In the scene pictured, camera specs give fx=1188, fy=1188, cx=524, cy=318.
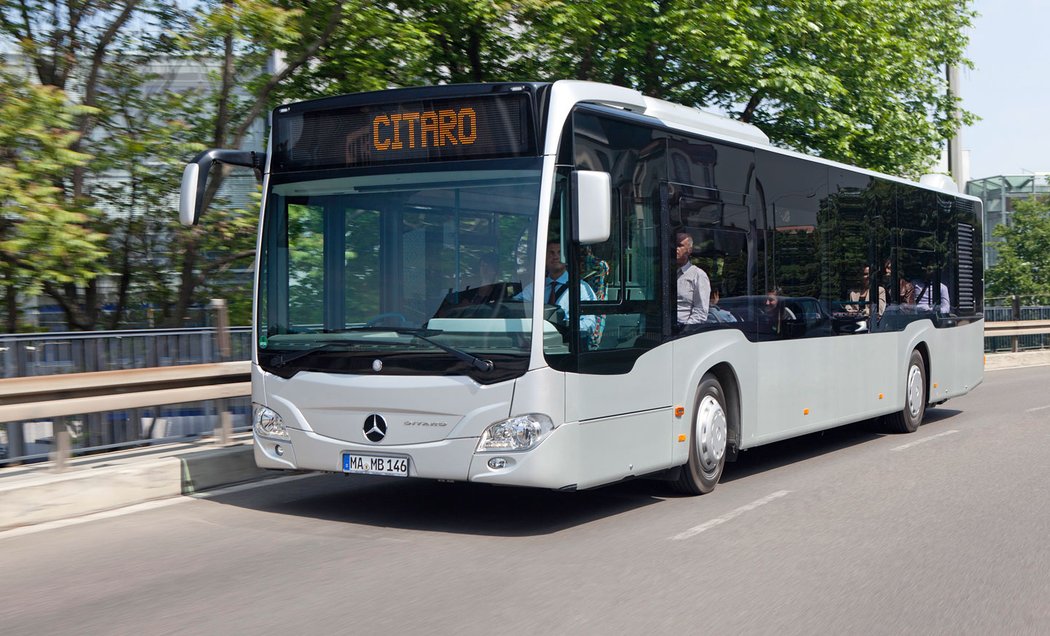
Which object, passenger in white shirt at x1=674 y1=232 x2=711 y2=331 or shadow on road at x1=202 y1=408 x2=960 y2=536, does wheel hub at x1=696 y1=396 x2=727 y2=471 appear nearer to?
shadow on road at x1=202 y1=408 x2=960 y2=536

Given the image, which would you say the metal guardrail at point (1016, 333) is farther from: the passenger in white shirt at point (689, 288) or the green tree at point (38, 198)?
the green tree at point (38, 198)

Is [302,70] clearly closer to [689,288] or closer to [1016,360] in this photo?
[689,288]

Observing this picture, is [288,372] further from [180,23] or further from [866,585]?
[180,23]

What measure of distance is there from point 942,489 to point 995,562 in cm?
274

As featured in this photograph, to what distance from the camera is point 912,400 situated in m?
13.8

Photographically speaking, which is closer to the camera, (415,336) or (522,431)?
(522,431)

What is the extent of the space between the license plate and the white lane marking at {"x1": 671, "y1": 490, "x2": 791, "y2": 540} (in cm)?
179

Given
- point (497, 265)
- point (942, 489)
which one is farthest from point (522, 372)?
point (942, 489)

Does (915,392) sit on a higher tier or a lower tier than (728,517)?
higher

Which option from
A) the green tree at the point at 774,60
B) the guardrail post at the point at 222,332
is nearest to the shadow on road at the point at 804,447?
the guardrail post at the point at 222,332

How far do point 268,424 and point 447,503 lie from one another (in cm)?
147

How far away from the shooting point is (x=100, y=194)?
13477mm

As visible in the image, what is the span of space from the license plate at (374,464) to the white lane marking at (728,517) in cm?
179

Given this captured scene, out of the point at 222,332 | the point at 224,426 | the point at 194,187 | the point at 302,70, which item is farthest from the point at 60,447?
the point at 302,70
